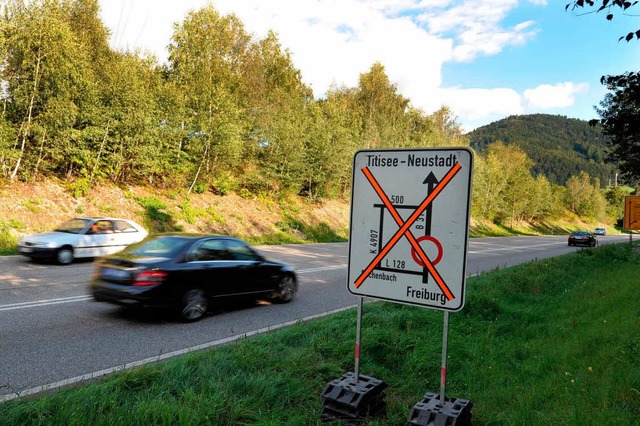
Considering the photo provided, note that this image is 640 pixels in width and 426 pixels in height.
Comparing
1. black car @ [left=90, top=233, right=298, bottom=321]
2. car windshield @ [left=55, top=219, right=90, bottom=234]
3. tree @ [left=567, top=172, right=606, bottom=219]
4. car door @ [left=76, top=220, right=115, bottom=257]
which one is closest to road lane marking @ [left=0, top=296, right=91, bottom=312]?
black car @ [left=90, top=233, right=298, bottom=321]

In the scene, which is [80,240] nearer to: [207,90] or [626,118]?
[626,118]

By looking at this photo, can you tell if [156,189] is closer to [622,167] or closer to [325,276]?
[325,276]

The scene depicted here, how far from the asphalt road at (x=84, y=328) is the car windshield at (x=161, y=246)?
1079mm

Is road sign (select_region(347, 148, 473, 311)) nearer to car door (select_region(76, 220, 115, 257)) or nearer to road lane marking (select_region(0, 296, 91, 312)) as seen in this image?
road lane marking (select_region(0, 296, 91, 312))

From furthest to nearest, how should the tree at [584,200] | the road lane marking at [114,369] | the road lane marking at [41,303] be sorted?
the tree at [584,200] → the road lane marking at [41,303] → the road lane marking at [114,369]

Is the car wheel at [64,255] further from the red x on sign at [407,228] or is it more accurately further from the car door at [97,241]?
the red x on sign at [407,228]

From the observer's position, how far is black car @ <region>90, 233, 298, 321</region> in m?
6.86

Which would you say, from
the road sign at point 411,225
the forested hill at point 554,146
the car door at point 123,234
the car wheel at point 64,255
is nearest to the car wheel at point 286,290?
the road sign at point 411,225

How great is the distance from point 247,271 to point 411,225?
5.63m

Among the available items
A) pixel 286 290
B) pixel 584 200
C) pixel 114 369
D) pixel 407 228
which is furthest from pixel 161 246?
pixel 584 200

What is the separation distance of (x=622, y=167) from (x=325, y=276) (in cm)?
1982

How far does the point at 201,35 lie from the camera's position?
28.5 meters

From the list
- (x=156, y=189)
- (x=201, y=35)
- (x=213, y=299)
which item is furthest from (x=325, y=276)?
(x=201, y=35)

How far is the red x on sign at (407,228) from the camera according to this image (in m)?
3.18
